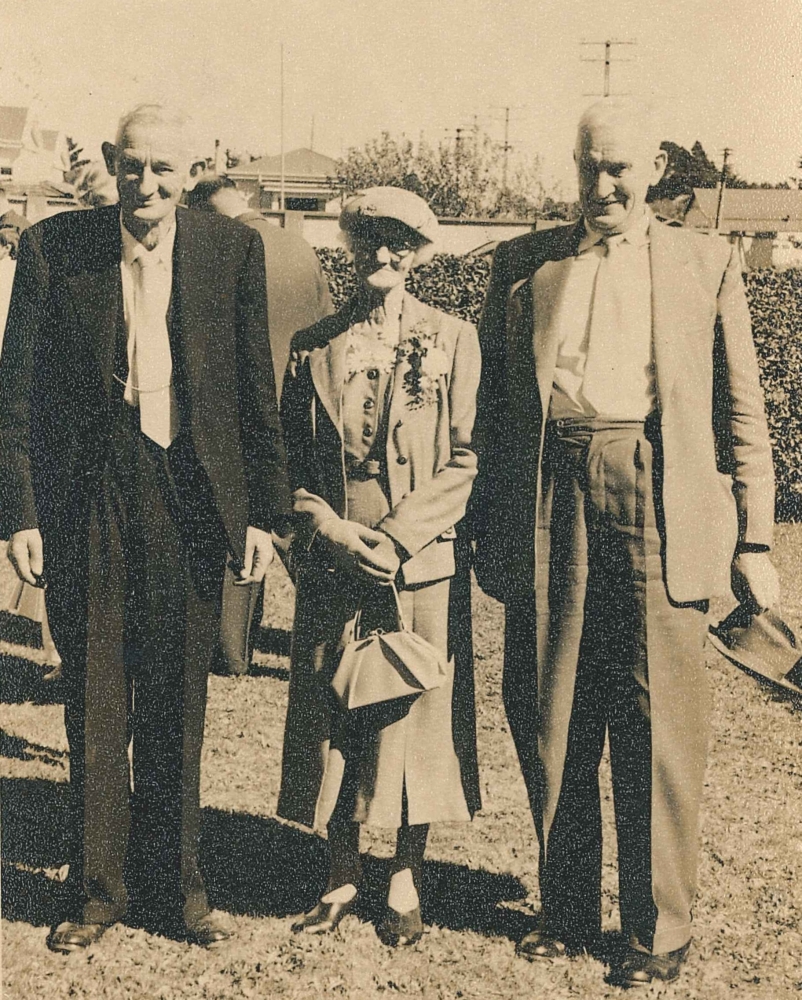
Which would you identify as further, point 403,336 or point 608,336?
point 403,336

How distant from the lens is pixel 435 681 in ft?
11.5

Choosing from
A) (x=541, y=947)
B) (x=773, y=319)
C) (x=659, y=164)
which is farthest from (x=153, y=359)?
(x=773, y=319)

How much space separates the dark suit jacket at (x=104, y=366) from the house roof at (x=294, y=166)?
35.9 inches

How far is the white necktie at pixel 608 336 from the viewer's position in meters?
3.33

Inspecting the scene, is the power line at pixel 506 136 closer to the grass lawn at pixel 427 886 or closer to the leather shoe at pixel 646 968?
the grass lawn at pixel 427 886

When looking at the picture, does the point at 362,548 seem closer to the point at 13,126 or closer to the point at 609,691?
the point at 609,691

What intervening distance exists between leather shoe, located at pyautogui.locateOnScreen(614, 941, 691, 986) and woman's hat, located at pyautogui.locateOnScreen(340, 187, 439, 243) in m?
2.05

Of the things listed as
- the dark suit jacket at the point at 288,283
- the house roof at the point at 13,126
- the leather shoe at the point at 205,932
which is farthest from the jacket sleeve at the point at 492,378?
the dark suit jacket at the point at 288,283

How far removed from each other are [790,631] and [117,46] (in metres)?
2.60

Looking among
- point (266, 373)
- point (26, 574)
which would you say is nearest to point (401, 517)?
point (266, 373)

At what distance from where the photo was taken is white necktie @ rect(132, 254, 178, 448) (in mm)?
3371

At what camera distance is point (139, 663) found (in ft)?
11.5

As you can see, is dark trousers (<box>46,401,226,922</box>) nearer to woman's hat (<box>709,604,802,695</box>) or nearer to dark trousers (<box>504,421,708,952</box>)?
dark trousers (<box>504,421,708,952</box>)

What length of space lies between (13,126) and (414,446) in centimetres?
163
